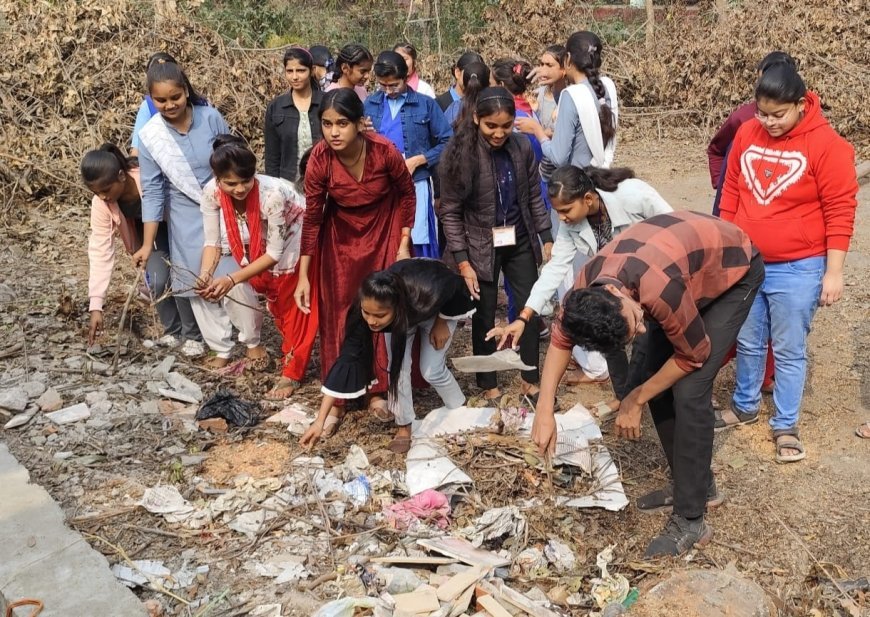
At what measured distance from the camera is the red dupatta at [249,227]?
4234mm

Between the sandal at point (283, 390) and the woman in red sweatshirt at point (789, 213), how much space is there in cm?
230

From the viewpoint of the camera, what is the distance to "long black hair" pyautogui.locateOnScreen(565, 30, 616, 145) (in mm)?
4250

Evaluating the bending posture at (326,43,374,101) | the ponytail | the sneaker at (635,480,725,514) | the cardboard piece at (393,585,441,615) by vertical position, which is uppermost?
the bending posture at (326,43,374,101)

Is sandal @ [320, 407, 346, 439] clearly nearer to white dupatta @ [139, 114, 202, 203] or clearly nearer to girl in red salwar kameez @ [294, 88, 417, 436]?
girl in red salwar kameez @ [294, 88, 417, 436]

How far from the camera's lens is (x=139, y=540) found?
309cm

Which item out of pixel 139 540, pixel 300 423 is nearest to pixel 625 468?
pixel 300 423

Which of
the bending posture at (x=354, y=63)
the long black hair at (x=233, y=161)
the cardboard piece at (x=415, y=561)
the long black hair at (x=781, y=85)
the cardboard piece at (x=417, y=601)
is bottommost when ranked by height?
the cardboard piece at (x=415, y=561)

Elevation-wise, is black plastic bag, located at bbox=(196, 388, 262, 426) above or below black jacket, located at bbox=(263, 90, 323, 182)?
below

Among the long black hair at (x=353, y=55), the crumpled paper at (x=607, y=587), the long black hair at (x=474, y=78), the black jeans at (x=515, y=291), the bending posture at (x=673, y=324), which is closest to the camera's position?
the bending posture at (x=673, y=324)

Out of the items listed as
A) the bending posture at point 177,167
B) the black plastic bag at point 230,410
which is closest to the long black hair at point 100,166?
the bending posture at point 177,167

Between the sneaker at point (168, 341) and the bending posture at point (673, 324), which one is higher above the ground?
the bending posture at point (673, 324)

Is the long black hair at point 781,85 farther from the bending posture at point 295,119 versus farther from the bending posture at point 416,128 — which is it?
the bending posture at point 295,119

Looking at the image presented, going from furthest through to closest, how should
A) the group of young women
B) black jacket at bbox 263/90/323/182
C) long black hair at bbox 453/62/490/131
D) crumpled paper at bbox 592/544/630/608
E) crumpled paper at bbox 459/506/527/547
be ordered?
1. black jacket at bbox 263/90/323/182
2. long black hair at bbox 453/62/490/131
3. the group of young women
4. crumpled paper at bbox 459/506/527/547
5. crumpled paper at bbox 592/544/630/608

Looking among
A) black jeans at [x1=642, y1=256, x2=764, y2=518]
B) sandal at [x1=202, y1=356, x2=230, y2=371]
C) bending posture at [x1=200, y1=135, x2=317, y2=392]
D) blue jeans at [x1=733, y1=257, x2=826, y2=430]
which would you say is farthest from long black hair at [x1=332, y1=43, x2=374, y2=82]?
black jeans at [x1=642, y1=256, x2=764, y2=518]
